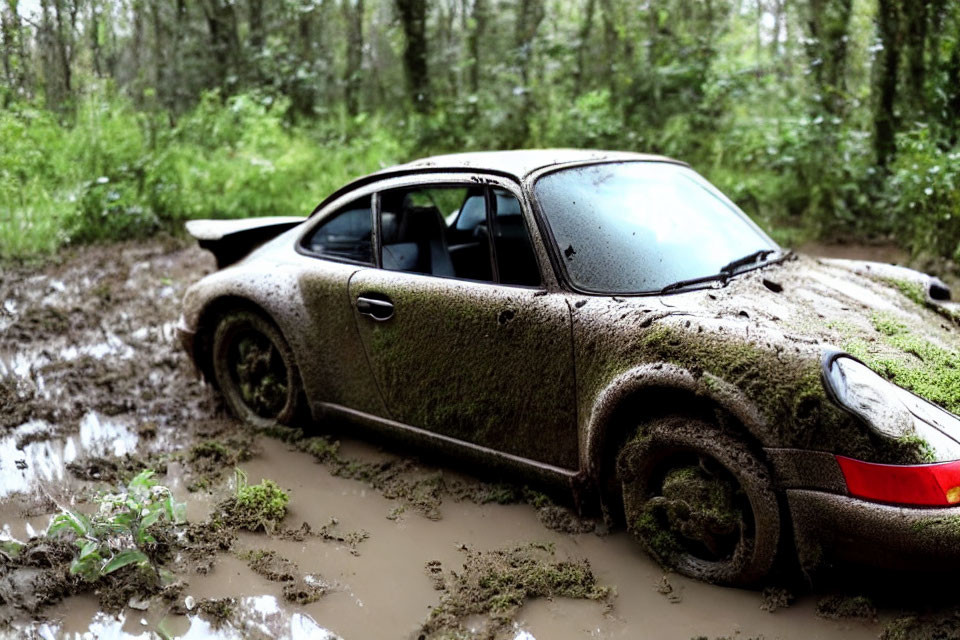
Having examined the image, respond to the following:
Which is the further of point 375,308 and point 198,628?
point 375,308

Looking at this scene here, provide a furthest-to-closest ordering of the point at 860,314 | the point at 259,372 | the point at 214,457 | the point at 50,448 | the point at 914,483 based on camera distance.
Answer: the point at 259,372, the point at 50,448, the point at 214,457, the point at 860,314, the point at 914,483

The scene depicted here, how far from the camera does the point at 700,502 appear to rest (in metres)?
3.15

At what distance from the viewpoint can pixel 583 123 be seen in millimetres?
10289

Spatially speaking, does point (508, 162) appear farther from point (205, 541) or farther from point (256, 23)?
point (256, 23)

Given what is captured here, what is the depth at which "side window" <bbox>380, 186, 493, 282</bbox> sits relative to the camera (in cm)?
446

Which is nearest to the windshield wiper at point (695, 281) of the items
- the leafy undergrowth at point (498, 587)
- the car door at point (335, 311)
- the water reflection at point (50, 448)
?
the leafy undergrowth at point (498, 587)

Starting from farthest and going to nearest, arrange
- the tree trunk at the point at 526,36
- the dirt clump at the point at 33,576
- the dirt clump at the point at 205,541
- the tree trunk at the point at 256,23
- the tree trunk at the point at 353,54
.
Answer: the tree trunk at the point at 256,23, the tree trunk at the point at 353,54, the tree trunk at the point at 526,36, the dirt clump at the point at 205,541, the dirt clump at the point at 33,576

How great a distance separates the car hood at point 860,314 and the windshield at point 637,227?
20 cm

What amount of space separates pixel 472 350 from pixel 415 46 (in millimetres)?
8894

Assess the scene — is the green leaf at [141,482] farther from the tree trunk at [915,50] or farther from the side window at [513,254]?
the tree trunk at [915,50]

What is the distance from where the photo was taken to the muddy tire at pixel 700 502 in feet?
9.79

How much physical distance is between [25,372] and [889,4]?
8.40 m

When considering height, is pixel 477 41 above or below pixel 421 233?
above

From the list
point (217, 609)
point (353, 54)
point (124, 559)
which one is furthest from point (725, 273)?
point (353, 54)
